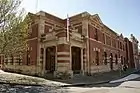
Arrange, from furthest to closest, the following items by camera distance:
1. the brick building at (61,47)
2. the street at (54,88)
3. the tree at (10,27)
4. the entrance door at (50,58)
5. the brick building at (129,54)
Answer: the brick building at (129,54)
the entrance door at (50,58)
the brick building at (61,47)
the tree at (10,27)
the street at (54,88)

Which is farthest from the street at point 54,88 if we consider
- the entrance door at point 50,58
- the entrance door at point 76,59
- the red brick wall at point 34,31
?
the red brick wall at point 34,31

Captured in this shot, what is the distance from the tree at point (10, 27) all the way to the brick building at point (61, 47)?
5.45 metres

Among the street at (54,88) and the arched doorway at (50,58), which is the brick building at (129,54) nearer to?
the arched doorway at (50,58)

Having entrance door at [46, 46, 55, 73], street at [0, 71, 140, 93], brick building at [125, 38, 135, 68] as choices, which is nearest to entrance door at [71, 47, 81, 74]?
entrance door at [46, 46, 55, 73]

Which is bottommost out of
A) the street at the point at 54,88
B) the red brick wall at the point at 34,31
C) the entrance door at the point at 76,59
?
the street at the point at 54,88

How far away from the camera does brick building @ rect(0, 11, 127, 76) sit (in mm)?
19656

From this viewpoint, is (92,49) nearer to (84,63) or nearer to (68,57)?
(84,63)

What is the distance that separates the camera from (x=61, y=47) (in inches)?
769

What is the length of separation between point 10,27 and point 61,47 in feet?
21.7

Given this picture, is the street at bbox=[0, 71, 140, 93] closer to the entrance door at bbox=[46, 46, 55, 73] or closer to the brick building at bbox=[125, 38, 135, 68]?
the entrance door at bbox=[46, 46, 55, 73]

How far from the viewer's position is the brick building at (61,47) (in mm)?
19656

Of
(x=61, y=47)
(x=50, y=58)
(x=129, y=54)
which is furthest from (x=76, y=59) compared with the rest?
(x=129, y=54)

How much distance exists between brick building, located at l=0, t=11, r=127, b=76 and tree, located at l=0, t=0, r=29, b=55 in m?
5.45

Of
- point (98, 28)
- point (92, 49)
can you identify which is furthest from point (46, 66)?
point (98, 28)
